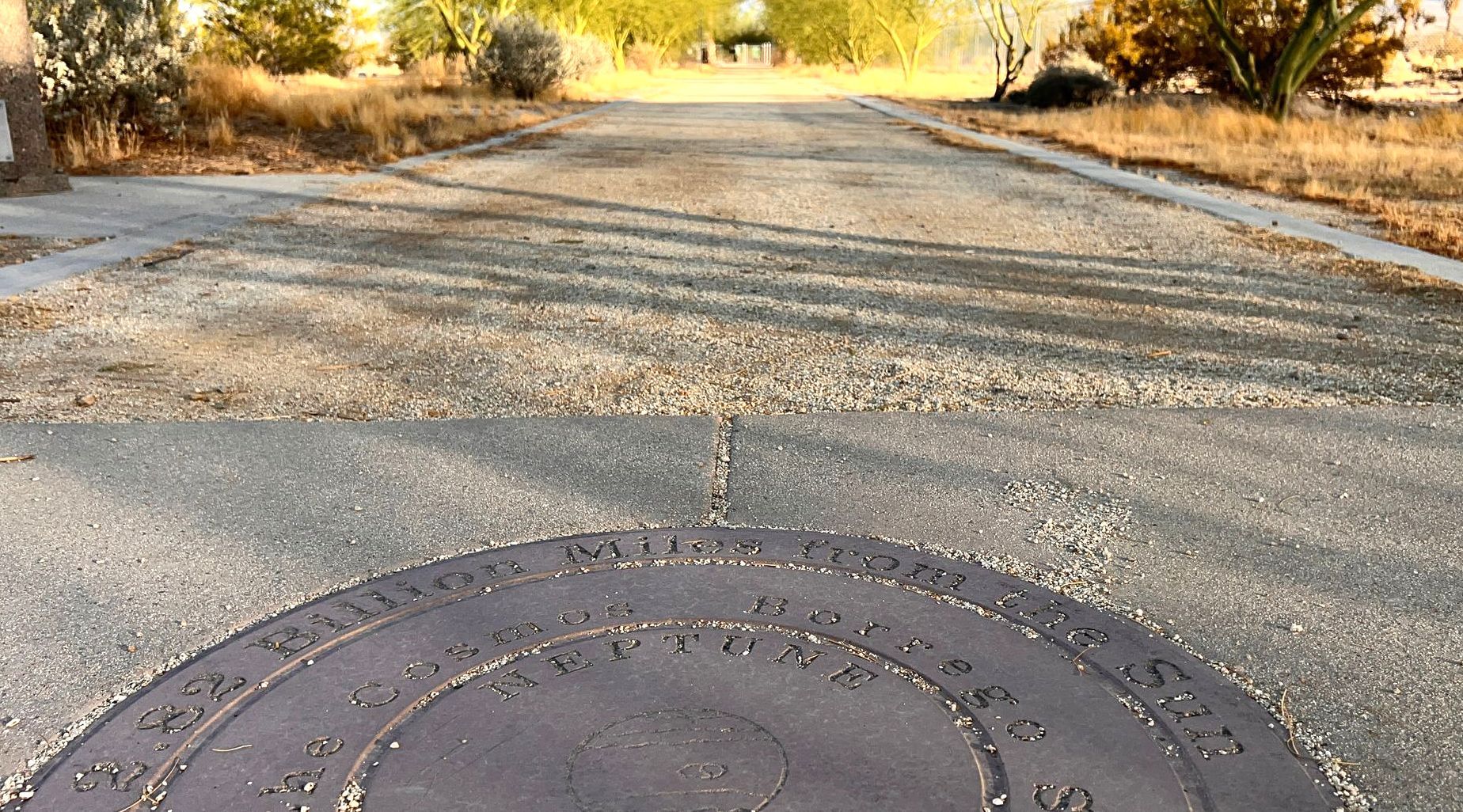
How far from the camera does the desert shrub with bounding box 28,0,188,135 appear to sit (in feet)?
44.0

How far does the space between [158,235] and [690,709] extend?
24.8 ft

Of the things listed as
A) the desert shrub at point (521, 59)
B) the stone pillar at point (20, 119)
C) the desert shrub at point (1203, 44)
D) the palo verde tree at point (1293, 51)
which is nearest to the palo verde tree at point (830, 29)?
the desert shrub at point (1203, 44)

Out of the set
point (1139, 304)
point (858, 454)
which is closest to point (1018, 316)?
point (1139, 304)

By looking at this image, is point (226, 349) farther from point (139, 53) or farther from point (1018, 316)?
point (139, 53)

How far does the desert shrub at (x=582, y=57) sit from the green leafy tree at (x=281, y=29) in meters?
8.86

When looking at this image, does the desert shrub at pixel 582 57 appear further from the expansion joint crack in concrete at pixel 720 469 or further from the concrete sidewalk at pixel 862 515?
the concrete sidewalk at pixel 862 515

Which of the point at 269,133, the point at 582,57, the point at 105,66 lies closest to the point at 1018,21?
the point at 582,57

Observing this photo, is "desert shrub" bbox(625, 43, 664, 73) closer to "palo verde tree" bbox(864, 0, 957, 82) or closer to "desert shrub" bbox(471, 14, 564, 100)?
"palo verde tree" bbox(864, 0, 957, 82)

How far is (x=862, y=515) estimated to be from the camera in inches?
137

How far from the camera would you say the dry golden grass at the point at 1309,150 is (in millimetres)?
10562

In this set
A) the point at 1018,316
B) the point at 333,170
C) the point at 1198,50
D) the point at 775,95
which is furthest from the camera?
the point at 775,95

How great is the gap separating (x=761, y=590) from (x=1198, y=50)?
30.4 metres

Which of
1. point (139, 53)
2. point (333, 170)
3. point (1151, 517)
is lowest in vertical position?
point (1151, 517)

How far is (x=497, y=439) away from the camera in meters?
4.23
